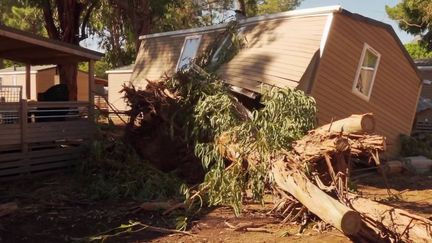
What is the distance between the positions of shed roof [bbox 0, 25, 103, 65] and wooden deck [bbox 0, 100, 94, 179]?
1122mm

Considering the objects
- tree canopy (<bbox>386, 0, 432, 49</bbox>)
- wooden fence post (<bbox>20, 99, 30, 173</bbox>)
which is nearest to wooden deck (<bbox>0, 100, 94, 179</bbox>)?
wooden fence post (<bbox>20, 99, 30, 173</bbox>)

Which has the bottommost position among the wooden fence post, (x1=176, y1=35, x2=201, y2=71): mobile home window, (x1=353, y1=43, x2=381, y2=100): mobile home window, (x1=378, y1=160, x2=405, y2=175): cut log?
(x1=378, y1=160, x2=405, y2=175): cut log

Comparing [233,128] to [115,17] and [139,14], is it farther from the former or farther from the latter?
[115,17]

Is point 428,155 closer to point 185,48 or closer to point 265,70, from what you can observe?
point 265,70

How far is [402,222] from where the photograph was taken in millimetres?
5707

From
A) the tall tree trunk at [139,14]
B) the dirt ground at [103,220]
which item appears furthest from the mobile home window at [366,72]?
the tall tree trunk at [139,14]

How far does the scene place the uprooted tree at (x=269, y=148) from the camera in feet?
19.3

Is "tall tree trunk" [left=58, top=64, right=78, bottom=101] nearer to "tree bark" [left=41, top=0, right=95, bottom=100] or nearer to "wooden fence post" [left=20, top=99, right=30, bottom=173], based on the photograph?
"tree bark" [left=41, top=0, right=95, bottom=100]

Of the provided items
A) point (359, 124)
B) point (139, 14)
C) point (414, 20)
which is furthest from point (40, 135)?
point (414, 20)

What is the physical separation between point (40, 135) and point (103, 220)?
150 inches

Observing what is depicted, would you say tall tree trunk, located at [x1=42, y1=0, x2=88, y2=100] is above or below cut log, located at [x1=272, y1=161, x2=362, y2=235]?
above

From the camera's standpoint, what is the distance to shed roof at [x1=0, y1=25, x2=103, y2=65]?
10188mm

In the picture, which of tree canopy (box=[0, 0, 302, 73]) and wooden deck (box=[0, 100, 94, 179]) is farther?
tree canopy (box=[0, 0, 302, 73])

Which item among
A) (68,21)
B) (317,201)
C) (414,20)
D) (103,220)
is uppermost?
(414,20)
